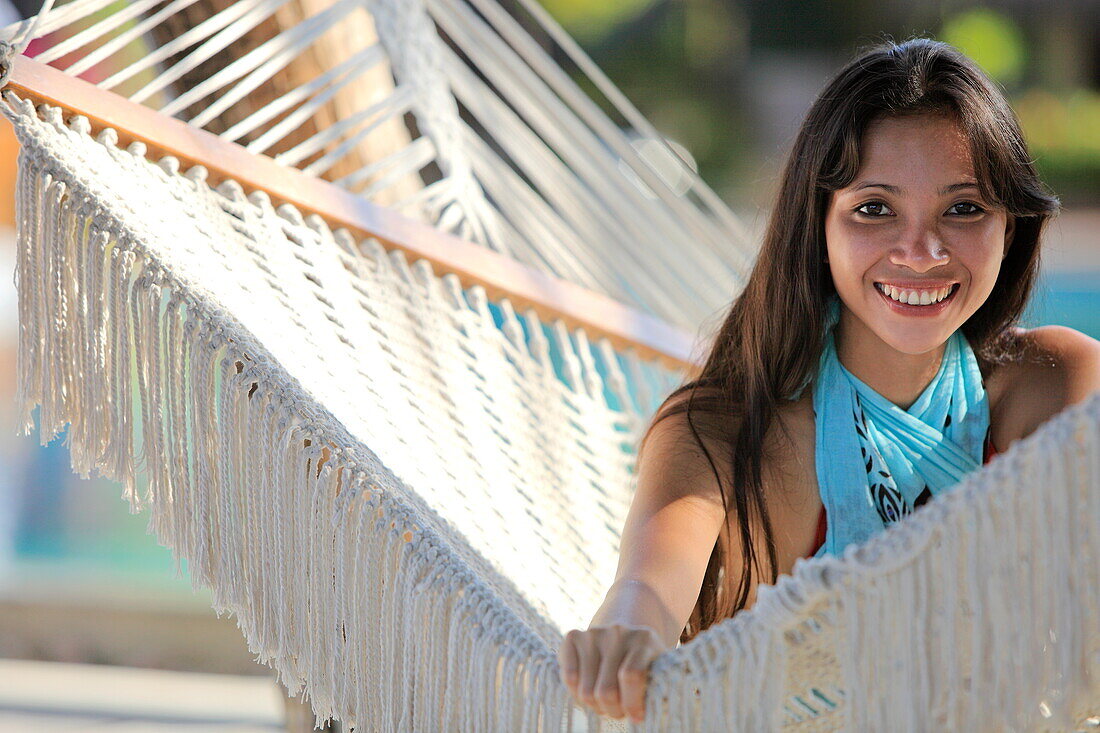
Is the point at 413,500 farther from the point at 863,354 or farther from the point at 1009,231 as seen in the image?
the point at 1009,231

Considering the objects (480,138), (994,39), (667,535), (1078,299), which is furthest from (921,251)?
(994,39)

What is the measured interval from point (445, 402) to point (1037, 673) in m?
0.72

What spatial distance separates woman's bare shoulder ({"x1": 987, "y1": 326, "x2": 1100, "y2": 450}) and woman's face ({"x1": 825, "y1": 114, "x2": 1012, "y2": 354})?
0.13m

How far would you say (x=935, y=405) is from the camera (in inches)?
39.5

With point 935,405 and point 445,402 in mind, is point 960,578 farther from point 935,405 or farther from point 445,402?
point 445,402

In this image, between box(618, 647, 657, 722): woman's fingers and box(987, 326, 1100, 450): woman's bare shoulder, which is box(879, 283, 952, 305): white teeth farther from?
box(618, 647, 657, 722): woman's fingers

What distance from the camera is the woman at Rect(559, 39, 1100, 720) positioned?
36.1 inches

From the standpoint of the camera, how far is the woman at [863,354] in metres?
0.92

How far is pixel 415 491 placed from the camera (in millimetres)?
890

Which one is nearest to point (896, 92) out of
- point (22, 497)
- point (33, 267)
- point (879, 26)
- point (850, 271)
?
point (850, 271)

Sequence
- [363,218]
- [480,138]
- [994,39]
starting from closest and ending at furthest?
[363,218], [480,138], [994,39]

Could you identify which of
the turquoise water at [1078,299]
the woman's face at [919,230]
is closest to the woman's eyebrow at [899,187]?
the woman's face at [919,230]

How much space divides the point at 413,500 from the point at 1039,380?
0.56 m

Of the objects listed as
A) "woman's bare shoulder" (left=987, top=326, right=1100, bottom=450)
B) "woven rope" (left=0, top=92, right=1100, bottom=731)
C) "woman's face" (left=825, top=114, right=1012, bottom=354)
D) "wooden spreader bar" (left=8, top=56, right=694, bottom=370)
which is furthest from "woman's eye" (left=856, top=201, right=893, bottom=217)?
"wooden spreader bar" (left=8, top=56, right=694, bottom=370)
